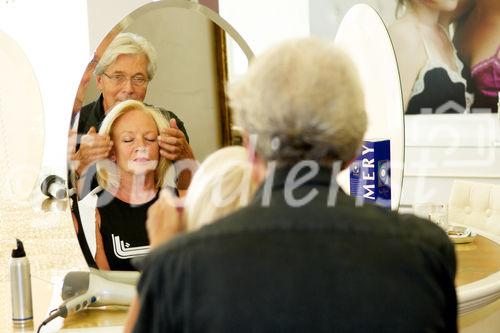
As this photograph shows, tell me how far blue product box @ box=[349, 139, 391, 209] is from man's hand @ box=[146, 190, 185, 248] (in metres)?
0.98

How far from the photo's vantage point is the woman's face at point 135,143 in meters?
1.80

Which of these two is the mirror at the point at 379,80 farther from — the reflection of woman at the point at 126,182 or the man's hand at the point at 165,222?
the man's hand at the point at 165,222

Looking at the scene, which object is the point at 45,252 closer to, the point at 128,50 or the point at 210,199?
the point at 128,50

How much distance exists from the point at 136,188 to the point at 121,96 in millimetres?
249

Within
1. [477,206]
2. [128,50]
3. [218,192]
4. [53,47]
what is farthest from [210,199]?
[477,206]

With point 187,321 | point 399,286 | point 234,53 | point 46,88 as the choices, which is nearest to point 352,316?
point 399,286

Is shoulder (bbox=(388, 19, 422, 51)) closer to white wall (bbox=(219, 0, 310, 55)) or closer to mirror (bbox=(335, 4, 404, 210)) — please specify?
white wall (bbox=(219, 0, 310, 55))

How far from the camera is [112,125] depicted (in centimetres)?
179

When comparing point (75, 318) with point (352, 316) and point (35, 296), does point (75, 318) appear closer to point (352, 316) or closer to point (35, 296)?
point (35, 296)

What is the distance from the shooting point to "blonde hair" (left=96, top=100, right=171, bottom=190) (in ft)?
5.86

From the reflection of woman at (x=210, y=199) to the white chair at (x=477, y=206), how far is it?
7.29ft

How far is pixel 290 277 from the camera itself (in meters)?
0.91

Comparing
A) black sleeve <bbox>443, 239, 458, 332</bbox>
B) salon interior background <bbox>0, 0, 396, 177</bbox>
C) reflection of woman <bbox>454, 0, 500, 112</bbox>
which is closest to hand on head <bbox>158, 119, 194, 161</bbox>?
salon interior background <bbox>0, 0, 396, 177</bbox>

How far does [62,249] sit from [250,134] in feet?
3.94
